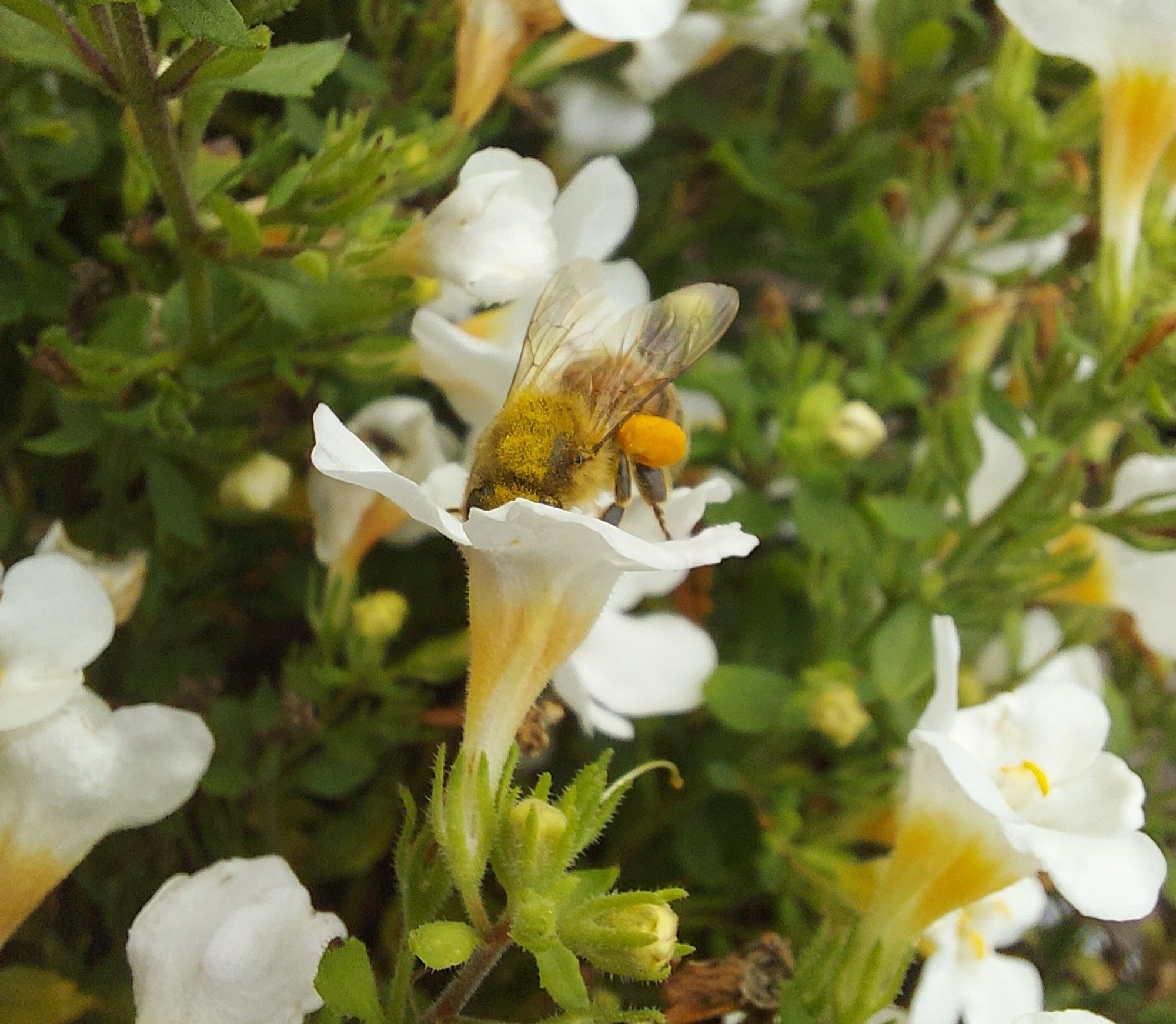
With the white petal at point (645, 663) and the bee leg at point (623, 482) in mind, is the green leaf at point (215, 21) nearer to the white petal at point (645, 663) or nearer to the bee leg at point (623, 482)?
the bee leg at point (623, 482)

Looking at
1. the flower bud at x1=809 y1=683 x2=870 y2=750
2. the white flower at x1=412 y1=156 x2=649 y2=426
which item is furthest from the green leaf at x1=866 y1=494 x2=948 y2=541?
the white flower at x1=412 y1=156 x2=649 y2=426

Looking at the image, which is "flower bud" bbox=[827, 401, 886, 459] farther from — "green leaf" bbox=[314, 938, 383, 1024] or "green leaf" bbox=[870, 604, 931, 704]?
"green leaf" bbox=[314, 938, 383, 1024]

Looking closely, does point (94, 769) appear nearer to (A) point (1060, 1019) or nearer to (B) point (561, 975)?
(B) point (561, 975)

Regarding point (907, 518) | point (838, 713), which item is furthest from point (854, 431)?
point (838, 713)

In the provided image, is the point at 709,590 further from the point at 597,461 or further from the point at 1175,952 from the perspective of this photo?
the point at 1175,952

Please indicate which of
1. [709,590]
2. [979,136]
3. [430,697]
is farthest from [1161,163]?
[430,697]

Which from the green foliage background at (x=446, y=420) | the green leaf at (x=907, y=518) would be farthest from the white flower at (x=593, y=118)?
the green leaf at (x=907, y=518)

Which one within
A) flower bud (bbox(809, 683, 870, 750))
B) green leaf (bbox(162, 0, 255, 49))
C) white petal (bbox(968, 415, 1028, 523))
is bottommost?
flower bud (bbox(809, 683, 870, 750))
